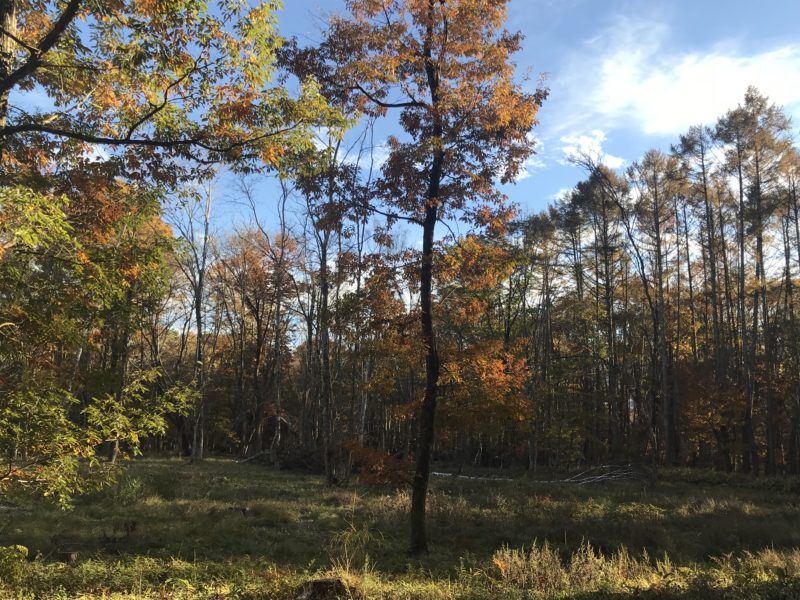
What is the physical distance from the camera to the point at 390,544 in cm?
890

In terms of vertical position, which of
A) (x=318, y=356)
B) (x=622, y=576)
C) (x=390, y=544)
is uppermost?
(x=318, y=356)

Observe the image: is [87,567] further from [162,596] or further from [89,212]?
[89,212]

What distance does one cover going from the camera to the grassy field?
5.77 m

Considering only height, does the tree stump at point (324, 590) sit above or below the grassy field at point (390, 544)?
above

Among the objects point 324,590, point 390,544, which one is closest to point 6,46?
point 324,590

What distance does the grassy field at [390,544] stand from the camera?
18.9 ft

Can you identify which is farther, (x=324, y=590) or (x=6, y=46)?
(x=324, y=590)

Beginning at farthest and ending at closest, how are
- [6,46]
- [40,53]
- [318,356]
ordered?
[318,356] < [6,46] < [40,53]

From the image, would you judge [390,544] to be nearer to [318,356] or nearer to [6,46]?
[6,46]

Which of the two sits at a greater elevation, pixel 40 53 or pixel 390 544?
pixel 40 53

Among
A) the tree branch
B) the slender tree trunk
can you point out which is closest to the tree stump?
the slender tree trunk

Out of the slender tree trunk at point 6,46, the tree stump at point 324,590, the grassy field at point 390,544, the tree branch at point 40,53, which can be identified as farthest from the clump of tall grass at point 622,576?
the slender tree trunk at point 6,46

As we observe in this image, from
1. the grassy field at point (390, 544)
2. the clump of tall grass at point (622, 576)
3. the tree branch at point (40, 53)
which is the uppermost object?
the tree branch at point (40, 53)

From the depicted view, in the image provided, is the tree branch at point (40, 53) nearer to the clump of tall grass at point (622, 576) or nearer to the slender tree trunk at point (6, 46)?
the slender tree trunk at point (6, 46)
